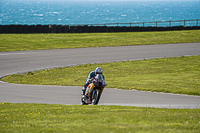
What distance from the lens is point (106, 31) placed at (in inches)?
1837

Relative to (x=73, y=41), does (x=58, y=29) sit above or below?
below

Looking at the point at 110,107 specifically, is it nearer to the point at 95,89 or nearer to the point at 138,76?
the point at 95,89

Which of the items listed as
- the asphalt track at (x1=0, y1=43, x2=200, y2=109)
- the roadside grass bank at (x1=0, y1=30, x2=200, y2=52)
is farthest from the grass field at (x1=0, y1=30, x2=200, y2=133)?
the asphalt track at (x1=0, y1=43, x2=200, y2=109)

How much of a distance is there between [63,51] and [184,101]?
17.6m

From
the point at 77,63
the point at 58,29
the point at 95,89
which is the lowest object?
the point at 58,29

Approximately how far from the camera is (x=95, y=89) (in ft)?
36.8

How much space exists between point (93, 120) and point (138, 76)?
1069 cm

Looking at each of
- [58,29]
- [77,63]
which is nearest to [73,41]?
[58,29]

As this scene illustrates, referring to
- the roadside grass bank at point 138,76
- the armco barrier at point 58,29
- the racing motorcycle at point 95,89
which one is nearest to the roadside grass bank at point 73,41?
the armco barrier at point 58,29

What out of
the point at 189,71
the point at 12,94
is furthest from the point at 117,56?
the point at 12,94

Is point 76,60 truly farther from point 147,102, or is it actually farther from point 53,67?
point 147,102

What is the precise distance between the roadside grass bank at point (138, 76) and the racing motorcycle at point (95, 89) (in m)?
3.97

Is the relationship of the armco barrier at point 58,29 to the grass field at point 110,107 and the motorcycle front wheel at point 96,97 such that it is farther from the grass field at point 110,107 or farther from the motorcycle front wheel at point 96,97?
the motorcycle front wheel at point 96,97

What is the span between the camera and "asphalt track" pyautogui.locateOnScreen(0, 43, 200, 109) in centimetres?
1306
